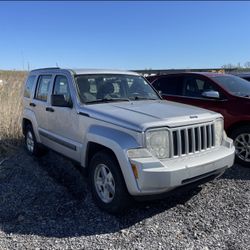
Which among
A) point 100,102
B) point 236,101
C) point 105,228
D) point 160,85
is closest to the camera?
point 105,228

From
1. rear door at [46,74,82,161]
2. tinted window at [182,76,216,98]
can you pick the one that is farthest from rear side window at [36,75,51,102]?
tinted window at [182,76,216,98]

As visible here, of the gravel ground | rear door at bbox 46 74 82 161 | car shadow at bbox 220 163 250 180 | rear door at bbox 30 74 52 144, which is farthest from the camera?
rear door at bbox 30 74 52 144

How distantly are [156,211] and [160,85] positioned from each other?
14.1 ft

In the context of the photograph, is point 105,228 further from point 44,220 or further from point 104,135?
point 104,135

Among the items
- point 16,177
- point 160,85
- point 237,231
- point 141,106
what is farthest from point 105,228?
point 160,85

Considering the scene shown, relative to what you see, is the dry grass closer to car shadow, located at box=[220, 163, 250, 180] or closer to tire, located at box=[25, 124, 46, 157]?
tire, located at box=[25, 124, 46, 157]

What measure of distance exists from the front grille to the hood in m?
0.09

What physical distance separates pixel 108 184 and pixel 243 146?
3.01 metres

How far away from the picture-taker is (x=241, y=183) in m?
5.62

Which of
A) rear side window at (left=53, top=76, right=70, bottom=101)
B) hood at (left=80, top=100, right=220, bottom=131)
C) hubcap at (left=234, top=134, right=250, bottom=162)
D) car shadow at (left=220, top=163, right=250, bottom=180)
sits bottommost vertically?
car shadow at (left=220, top=163, right=250, bottom=180)

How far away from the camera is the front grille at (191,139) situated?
4363 millimetres

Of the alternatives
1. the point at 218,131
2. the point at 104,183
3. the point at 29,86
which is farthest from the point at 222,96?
the point at 29,86

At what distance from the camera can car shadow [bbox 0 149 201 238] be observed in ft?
14.0

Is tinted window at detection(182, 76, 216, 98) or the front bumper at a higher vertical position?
tinted window at detection(182, 76, 216, 98)
